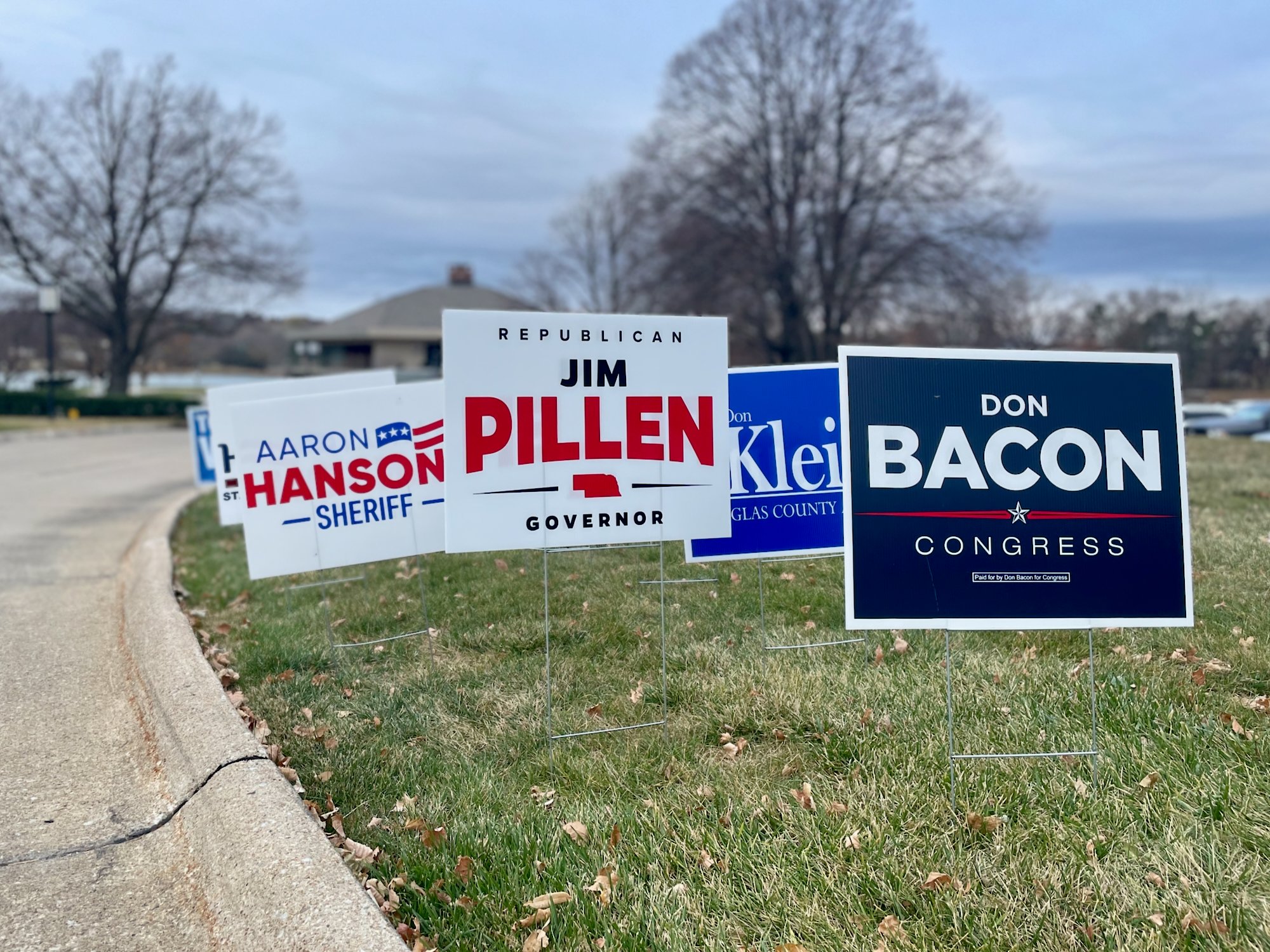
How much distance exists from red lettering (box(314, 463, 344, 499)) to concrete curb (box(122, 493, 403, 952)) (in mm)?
1105

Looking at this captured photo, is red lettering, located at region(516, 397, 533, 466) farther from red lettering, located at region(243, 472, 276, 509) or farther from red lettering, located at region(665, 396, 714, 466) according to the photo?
red lettering, located at region(243, 472, 276, 509)

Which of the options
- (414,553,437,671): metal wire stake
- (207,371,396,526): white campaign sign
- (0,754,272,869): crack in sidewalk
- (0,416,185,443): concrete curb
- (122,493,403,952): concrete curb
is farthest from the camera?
(0,416,185,443): concrete curb

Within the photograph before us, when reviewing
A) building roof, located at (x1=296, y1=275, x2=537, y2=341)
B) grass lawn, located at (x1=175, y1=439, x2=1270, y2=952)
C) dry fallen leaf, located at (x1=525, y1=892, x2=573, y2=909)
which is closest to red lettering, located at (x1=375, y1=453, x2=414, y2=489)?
grass lawn, located at (x1=175, y1=439, x2=1270, y2=952)

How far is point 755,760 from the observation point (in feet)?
12.8

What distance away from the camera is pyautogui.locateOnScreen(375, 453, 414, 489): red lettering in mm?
5867

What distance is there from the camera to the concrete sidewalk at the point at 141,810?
9.70 feet

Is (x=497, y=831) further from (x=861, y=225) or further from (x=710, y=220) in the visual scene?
(x=861, y=225)

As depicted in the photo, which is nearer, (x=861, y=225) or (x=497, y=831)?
(x=497, y=831)

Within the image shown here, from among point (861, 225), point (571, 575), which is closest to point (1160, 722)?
point (571, 575)

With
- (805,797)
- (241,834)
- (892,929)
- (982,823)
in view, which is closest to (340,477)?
(241,834)

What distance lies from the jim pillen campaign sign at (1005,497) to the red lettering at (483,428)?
1328mm

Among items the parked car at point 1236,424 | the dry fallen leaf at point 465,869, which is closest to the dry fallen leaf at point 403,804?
the dry fallen leaf at point 465,869

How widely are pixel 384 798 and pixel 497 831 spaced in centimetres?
60

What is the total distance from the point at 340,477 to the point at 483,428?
7.19 feet
